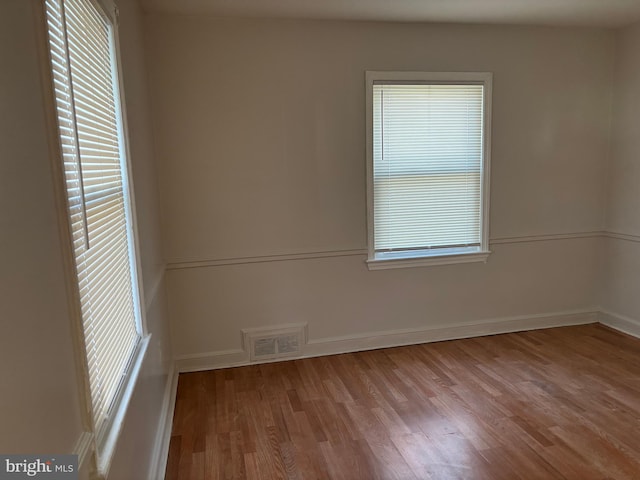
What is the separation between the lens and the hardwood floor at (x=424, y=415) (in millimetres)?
2162

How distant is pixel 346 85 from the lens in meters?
3.22

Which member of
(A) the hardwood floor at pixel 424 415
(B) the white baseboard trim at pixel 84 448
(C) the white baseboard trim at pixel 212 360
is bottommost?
(A) the hardwood floor at pixel 424 415

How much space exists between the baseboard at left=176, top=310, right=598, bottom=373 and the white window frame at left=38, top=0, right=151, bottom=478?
1265 millimetres

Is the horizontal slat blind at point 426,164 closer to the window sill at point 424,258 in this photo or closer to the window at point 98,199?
the window sill at point 424,258

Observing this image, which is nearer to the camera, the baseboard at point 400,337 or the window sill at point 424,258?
the baseboard at point 400,337

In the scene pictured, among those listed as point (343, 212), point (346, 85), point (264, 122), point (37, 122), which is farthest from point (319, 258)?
point (37, 122)

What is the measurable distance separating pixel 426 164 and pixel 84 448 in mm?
2995

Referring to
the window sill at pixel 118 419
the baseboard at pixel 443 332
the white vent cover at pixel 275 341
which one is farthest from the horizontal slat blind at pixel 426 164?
the window sill at pixel 118 419

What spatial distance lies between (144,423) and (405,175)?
2.46 m

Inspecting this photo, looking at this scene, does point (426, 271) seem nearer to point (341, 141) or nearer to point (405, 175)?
point (405, 175)

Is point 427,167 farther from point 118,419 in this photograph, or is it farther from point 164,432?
point 118,419

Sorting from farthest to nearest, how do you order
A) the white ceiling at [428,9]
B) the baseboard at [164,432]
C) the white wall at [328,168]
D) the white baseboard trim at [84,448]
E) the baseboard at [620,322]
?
the baseboard at [620,322] < the white wall at [328,168] < the white ceiling at [428,9] < the baseboard at [164,432] < the white baseboard trim at [84,448]

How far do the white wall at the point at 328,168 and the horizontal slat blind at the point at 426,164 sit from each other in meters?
0.17

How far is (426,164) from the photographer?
3.46 metres
